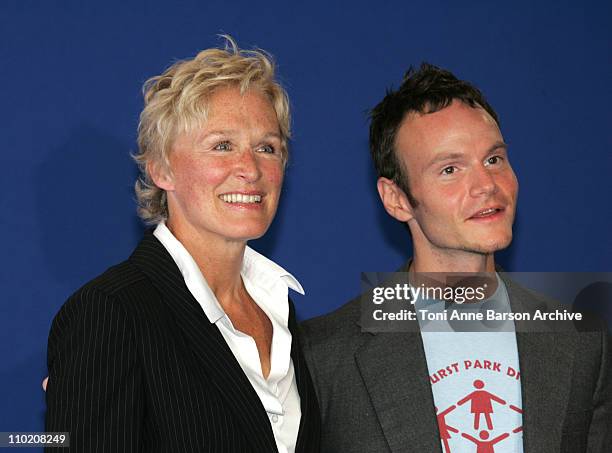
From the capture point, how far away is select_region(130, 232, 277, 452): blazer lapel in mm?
1579

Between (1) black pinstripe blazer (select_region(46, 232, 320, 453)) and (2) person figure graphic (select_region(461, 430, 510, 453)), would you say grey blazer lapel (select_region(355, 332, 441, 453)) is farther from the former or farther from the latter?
(1) black pinstripe blazer (select_region(46, 232, 320, 453))

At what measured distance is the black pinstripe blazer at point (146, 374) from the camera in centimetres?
141

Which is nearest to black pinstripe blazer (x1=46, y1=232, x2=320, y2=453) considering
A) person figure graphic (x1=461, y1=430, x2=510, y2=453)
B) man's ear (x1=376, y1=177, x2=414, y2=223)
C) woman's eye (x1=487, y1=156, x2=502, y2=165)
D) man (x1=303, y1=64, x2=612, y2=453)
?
man (x1=303, y1=64, x2=612, y2=453)

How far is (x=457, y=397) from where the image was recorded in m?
1.79

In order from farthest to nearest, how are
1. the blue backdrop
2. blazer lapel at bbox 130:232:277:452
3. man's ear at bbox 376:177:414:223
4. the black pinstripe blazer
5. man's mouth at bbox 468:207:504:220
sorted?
the blue backdrop
man's ear at bbox 376:177:414:223
man's mouth at bbox 468:207:504:220
blazer lapel at bbox 130:232:277:452
the black pinstripe blazer

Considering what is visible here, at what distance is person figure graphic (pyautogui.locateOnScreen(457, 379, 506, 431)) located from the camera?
176 centimetres

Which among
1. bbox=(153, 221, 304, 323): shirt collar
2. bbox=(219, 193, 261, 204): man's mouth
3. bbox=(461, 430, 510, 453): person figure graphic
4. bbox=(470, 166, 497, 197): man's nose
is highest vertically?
bbox=(470, 166, 497, 197): man's nose

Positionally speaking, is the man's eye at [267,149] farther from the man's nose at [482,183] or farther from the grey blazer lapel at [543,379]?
the grey blazer lapel at [543,379]

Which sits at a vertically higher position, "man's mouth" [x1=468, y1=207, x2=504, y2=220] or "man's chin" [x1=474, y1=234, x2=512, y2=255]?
"man's mouth" [x1=468, y1=207, x2=504, y2=220]

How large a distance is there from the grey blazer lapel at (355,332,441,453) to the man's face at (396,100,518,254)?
0.24 m

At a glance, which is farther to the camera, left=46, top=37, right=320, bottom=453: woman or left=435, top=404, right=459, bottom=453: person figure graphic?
left=435, top=404, right=459, bottom=453: person figure graphic

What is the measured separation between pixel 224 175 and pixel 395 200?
49 centimetres

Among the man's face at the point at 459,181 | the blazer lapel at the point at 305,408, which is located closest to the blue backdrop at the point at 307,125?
the man's face at the point at 459,181

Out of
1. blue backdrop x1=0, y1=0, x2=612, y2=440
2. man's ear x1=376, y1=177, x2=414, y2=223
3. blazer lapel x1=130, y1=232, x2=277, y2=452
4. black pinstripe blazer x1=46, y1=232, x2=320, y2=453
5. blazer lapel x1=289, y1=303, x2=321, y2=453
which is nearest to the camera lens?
black pinstripe blazer x1=46, y1=232, x2=320, y2=453
